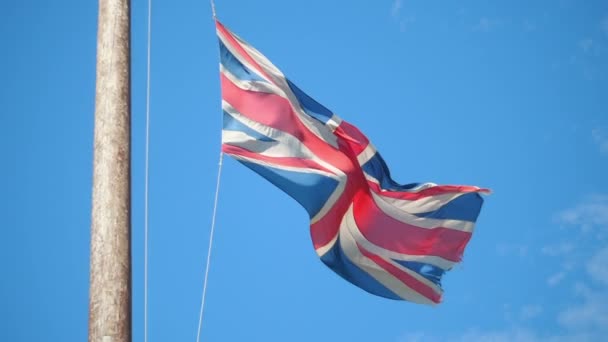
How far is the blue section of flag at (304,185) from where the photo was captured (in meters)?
9.37

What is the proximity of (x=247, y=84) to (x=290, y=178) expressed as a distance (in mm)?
1421

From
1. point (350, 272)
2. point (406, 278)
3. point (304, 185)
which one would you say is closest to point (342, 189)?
point (304, 185)

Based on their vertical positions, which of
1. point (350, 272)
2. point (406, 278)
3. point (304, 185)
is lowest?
point (350, 272)

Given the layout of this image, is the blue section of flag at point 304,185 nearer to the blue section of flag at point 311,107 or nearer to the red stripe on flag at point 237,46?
the blue section of flag at point 311,107

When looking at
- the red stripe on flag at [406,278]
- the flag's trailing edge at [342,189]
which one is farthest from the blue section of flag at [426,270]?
the red stripe on flag at [406,278]

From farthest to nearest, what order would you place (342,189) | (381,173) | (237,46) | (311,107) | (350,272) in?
(381,173) → (311,107) → (350,272) → (237,46) → (342,189)

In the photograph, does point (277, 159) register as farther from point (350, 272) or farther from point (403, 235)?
point (403, 235)

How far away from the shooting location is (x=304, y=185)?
377 inches

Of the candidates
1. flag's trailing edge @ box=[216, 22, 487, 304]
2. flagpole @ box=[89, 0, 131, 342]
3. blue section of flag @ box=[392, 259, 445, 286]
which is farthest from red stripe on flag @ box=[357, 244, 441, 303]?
flagpole @ box=[89, 0, 131, 342]

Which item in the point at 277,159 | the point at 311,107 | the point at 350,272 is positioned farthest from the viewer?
the point at 311,107

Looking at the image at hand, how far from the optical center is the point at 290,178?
950 cm

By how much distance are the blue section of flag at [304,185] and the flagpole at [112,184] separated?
2817mm

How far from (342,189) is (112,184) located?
14.6ft

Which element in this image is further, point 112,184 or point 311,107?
point 311,107
